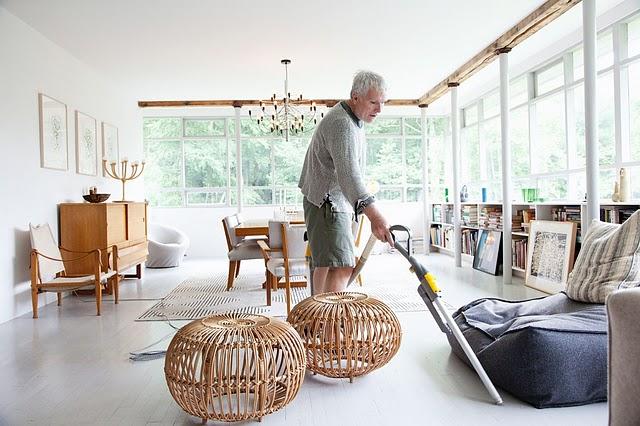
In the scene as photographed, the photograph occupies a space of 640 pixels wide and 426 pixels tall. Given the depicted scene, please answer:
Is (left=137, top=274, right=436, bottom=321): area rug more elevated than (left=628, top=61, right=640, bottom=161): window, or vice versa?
(left=628, top=61, right=640, bottom=161): window

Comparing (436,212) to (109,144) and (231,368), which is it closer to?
(109,144)

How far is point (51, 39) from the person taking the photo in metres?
5.51

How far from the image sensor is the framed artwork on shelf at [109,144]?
7.05m

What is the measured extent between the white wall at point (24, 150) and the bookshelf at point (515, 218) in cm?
492

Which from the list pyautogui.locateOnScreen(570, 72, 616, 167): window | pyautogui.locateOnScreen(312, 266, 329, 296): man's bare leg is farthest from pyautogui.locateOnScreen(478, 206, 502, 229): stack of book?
pyautogui.locateOnScreen(312, 266, 329, 296): man's bare leg

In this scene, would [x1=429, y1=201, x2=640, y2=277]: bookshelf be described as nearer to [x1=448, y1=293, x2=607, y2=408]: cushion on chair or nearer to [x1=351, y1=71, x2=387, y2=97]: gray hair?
[x1=448, y1=293, x2=607, y2=408]: cushion on chair

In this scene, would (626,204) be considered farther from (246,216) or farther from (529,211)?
(246,216)

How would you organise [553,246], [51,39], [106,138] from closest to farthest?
[553,246] → [51,39] → [106,138]

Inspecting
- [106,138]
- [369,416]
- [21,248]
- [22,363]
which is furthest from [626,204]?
[106,138]

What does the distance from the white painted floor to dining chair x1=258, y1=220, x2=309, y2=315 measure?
0.97 m

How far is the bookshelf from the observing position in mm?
4695

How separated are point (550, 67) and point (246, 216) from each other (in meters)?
5.57

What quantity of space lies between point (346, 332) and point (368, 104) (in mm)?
1093

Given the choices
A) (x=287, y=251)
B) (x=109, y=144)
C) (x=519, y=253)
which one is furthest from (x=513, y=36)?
(x=109, y=144)
